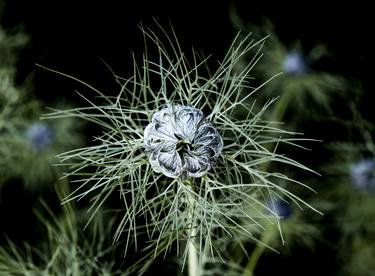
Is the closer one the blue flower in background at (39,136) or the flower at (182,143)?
the flower at (182,143)

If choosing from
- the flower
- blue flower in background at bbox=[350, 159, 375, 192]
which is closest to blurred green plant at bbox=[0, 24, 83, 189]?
blue flower in background at bbox=[350, 159, 375, 192]

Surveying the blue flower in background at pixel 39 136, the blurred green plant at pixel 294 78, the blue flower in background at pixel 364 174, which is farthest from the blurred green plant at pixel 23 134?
the blue flower in background at pixel 364 174

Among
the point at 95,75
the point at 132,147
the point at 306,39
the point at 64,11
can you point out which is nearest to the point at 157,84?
the point at 95,75

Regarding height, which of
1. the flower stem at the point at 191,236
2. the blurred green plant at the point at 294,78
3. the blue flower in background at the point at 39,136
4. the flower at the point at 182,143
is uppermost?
the blurred green plant at the point at 294,78

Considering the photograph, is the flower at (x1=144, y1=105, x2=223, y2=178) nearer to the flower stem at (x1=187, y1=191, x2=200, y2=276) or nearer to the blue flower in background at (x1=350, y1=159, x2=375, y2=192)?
the flower stem at (x1=187, y1=191, x2=200, y2=276)

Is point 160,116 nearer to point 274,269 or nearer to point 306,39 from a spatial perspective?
point 274,269

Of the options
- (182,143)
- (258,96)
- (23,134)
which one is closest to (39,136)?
(23,134)

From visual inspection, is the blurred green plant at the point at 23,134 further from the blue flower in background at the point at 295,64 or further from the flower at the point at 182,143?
the flower at the point at 182,143

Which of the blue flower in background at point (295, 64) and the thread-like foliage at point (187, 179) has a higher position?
the blue flower in background at point (295, 64)
